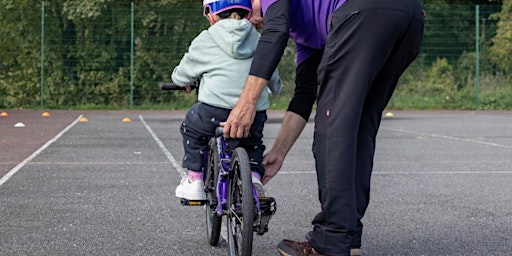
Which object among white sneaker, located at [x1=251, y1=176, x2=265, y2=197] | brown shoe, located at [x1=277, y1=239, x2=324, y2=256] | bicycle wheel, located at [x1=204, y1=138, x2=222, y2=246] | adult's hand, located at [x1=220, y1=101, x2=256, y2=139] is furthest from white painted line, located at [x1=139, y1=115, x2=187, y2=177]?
adult's hand, located at [x1=220, y1=101, x2=256, y2=139]

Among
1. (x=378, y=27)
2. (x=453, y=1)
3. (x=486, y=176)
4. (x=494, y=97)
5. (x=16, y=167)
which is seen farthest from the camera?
(x=453, y=1)

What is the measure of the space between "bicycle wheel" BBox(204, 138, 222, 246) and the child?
0.11 m

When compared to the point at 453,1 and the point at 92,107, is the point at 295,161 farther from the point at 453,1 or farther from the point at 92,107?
the point at 453,1

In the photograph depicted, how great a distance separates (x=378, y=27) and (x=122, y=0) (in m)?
25.2

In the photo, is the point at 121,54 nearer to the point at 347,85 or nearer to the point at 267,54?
the point at 267,54

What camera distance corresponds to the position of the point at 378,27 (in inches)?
161

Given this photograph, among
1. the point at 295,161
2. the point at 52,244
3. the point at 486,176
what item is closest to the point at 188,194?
the point at 52,244

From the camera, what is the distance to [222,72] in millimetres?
5090

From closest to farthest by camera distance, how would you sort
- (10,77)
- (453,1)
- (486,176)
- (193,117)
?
(193,117) < (486,176) < (10,77) < (453,1)

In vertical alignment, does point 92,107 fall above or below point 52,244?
below

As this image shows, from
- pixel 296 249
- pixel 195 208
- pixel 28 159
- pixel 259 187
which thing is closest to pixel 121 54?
pixel 28 159

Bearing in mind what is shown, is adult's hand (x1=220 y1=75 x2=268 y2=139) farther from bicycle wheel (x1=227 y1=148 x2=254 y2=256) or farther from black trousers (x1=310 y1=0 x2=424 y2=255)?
black trousers (x1=310 y1=0 x2=424 y2=255)

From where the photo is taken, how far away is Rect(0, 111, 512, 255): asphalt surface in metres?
5.55

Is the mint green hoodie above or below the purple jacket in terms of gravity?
below
